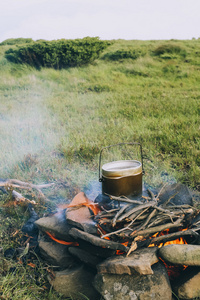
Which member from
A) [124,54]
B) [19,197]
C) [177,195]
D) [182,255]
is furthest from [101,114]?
[124,54]

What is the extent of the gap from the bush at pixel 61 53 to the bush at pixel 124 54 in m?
0.74

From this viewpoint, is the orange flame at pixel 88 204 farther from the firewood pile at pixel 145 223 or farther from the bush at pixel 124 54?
the bush at pixel 124 54

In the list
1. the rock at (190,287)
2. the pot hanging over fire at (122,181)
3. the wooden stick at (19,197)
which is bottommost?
the rock at (190,287)

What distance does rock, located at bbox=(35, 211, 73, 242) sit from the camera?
2.48 metres

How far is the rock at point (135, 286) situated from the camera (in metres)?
2.03

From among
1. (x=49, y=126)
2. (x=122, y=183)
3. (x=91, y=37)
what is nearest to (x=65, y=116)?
(x=49, y=126)

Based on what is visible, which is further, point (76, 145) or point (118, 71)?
point (118, 71)

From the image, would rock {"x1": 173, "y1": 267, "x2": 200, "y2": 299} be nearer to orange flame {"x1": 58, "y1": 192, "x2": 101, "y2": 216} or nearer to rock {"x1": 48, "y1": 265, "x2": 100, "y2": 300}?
rock {"x1": 48, "y1": 265, "x2": 100, "y2": 300}

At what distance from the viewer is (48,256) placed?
2.47 metres

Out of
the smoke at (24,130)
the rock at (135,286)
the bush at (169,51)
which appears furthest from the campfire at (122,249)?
the bush at (169,51)

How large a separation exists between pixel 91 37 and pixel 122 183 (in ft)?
41.1

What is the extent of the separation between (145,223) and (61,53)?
1190cm

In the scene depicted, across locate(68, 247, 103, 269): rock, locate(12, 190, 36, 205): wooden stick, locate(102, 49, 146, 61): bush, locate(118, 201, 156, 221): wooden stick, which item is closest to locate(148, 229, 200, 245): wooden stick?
locate(118, 201, 156, 221): wooden stick

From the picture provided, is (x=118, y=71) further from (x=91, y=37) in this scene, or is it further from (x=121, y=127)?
(x=121, y=127)
